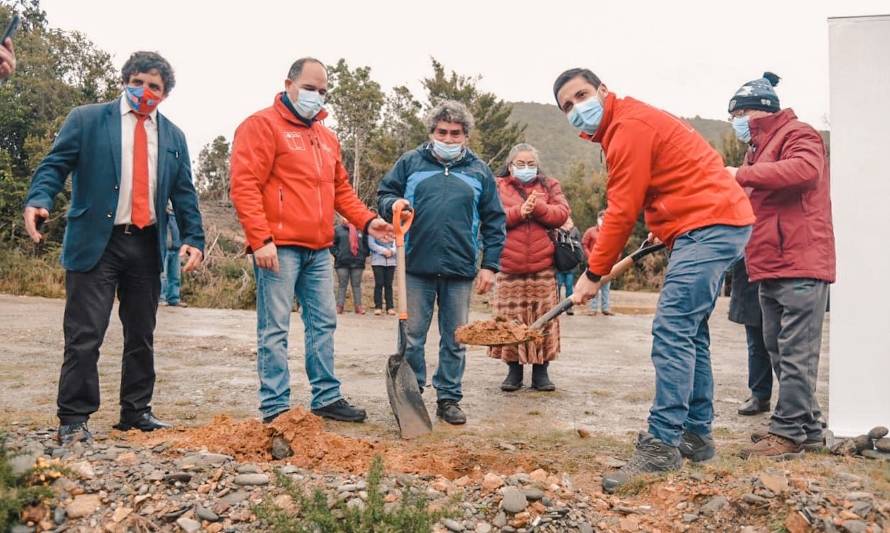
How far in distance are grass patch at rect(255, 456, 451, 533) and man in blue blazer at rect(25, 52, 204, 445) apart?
60.8 inches

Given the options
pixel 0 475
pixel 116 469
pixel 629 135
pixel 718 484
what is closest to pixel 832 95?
pixel 629 135

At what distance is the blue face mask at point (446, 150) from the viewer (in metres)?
5.14

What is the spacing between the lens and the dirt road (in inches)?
200

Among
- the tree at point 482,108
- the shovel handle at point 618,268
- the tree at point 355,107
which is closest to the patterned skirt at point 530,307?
the shovel handle at point 618,268

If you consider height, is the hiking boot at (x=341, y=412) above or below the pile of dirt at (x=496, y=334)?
below

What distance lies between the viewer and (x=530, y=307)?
20.4 feet

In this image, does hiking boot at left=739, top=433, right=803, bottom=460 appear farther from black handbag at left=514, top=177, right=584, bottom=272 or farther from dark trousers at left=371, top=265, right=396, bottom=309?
dark trousers at left=371, top=265, right=396, bottom=309

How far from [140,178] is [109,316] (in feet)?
2.58

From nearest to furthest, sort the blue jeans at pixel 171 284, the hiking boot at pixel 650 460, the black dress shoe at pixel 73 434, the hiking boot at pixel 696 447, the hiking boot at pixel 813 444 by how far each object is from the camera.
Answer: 1. the hiking boot at pixel 650 460
2. the black dress shoe at pixel 73 434
3. the hiking boot at pixel 696 447
4. the hiking boot at pixel 813 444
5. the blue jeans at pixel 171 284

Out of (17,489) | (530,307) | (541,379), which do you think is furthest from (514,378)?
(17,489)

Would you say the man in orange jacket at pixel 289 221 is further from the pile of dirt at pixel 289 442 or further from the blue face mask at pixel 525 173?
the blue face mask at pixel 525 173

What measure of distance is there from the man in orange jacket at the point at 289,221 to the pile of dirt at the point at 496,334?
36.3 inches

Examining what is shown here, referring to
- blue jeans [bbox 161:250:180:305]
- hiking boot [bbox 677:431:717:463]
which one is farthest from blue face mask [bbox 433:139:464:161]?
blue jeans [bbox 161:250:180:305]

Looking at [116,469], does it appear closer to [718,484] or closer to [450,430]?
[450,430]
